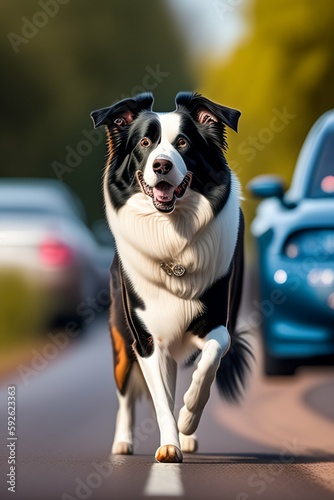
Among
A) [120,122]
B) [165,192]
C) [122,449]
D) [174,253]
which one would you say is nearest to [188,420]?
[122,449]

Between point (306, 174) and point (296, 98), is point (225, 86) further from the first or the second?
point (306, 174)

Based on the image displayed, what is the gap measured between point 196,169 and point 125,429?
1532mm

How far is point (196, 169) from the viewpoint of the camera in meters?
6.56

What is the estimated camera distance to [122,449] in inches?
283

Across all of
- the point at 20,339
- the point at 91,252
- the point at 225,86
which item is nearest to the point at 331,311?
the point at 20,339

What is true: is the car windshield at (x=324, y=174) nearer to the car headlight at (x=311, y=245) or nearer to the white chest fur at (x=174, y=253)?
the car headlight at (x=311, y=245)

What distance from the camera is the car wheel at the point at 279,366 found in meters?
9.84

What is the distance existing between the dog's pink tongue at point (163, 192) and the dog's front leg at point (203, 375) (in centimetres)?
69

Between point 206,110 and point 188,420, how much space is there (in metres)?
1.50

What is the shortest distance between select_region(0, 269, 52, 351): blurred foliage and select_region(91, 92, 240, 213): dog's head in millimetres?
6460

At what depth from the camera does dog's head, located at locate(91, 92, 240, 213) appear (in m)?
6.43

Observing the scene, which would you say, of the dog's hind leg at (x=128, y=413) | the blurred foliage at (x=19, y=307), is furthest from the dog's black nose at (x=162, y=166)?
the blurred foliage at (x=19, y=307)

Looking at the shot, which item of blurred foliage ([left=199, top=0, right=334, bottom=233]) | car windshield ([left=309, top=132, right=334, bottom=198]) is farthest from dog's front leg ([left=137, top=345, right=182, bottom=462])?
blurred foliage ([left=199, top=0, right=334, bottom=233])

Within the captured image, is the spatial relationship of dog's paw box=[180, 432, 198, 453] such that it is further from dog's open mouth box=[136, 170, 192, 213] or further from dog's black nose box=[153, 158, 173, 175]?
dog's black nose box=[153, 158, 173, 175]
